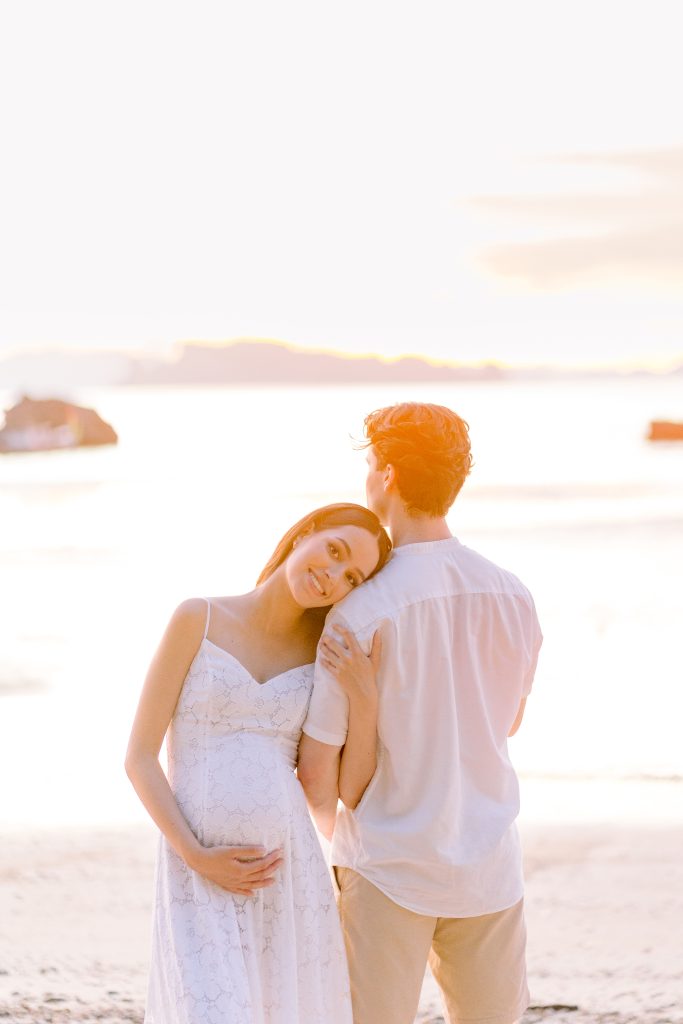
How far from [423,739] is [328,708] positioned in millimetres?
217

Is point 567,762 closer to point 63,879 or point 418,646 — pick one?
point 63,879

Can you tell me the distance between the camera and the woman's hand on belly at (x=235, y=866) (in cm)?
280

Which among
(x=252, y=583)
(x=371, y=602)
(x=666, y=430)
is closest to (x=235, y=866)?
(x=371, y=602)

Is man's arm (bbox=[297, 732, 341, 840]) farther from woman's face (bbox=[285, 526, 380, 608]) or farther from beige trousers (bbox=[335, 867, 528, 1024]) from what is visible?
woman's face (bbox=[285, 526, 380, 608])

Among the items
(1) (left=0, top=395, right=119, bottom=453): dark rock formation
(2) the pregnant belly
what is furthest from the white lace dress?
(1) (left=0, top=395, right=119, bottom=453): dark rock formation

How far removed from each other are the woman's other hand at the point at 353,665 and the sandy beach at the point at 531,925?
6.70ft

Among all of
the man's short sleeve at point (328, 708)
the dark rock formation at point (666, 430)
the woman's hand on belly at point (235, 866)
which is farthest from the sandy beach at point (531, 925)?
the dark rock formation at point (666, 430)

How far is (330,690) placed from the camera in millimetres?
2859

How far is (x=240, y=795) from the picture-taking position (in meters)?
2.84

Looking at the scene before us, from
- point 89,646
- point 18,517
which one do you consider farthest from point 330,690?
point 18,517

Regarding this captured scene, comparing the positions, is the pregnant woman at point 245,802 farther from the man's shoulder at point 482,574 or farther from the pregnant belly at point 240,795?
the man's shoulder at point 482,574

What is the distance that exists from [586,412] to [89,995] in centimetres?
11396

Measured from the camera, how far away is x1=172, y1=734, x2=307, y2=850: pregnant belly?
9.32 ft

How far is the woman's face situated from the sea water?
1.03 metres
